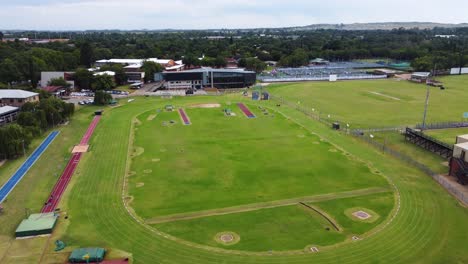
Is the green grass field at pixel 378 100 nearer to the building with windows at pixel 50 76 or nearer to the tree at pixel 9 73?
the building with windows at pixel 50 76

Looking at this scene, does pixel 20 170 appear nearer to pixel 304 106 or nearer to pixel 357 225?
pixel 357 225

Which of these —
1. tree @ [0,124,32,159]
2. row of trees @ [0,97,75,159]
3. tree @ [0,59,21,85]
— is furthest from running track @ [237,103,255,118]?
tree @ [0,59,21,85]

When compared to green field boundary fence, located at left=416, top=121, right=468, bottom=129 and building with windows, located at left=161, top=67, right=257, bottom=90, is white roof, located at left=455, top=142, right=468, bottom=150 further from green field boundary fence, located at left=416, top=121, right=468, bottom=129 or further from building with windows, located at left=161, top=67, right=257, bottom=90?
building with windows, located at left=161, top=67, right=257, bottom=90

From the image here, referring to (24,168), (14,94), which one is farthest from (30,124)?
(14,94)

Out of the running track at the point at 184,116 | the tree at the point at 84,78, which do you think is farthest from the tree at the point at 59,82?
the running track at the point at 184,116

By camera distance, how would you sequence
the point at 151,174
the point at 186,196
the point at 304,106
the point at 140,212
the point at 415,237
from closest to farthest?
the point at 415,237
the point at 140,212
the point at 186,196
the point at 151,174
the point at 304,106

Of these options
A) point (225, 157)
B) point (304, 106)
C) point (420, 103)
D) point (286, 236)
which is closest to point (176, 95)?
point (304, 106)
